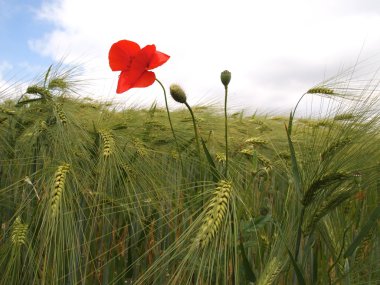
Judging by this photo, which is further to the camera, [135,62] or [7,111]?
[7,111]

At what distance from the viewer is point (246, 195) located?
2.85 feet

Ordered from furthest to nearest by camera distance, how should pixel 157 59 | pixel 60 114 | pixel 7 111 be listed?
pixel 7 111 < pixel 60 114 < pixel 157 59

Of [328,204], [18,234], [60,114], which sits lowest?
[18,234]

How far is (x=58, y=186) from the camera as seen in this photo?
2.91 ft

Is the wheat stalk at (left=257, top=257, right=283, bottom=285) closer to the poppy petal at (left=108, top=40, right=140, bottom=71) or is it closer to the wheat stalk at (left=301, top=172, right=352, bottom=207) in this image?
the wheat stalk at (left=301, top=172, right=352, bottom=207)

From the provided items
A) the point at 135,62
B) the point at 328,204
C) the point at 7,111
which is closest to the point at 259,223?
the point at 328,204

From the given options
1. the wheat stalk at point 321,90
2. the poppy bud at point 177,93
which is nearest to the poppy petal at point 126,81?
the poppy bud at point 177,93

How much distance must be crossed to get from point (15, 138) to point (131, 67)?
627 millimetres

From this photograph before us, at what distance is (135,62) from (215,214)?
369mm

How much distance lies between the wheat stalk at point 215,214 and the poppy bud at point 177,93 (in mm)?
185

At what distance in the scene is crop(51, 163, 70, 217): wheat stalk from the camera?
840mm

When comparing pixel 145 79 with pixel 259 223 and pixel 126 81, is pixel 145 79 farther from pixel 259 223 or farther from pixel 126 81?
pixel 259 223

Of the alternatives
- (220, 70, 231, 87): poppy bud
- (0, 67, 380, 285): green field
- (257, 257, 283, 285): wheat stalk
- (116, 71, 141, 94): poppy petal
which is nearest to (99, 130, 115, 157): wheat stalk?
(0, 67, 380, 285): green field

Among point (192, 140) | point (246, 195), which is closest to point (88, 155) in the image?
point (192, 140)
